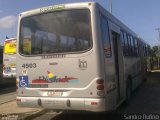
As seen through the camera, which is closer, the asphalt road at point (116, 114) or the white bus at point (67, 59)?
the white bus at point (67, 59)

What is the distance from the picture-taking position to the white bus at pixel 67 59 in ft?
28.8

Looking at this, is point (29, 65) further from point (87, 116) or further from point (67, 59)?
point (87, 116)

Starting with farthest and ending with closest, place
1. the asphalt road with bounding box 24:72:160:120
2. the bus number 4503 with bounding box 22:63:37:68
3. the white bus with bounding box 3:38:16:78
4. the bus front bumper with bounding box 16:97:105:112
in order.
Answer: the white bus with bounding box 3:38:16:78 → the asphalt road with bounding box 24:72:160:120 → the bus number 4503 with bounding box 22:63:37:68 → the bus front bumper with bounding box 16:97:105:112

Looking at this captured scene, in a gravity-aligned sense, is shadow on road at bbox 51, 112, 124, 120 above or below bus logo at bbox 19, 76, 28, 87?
below

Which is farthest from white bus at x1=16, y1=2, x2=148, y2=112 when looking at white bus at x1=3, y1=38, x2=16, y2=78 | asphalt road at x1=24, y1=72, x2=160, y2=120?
white bus at x1=3, y1=38, x2=16, y2=78

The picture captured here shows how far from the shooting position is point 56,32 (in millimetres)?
Answer: 9391

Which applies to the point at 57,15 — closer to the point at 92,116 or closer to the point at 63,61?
the point at 63,61

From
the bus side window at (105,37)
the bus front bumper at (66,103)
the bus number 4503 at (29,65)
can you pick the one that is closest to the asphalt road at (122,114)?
the bus front bumper at (66,103)

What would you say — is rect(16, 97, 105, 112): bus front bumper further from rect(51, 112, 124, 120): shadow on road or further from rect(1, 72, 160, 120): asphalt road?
rect(51, 112, 124, 120): shadow on road

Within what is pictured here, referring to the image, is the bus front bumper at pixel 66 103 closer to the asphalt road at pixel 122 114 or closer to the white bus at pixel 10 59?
the asphalt road at pixel 122 114

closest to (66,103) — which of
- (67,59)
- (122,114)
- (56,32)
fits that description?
(67,59)

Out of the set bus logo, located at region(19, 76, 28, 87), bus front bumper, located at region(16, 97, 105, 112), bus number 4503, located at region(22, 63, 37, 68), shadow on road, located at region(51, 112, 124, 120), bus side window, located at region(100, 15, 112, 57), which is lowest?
shadow on road, located at region(51, 112, 124, 120)

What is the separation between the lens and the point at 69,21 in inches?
364

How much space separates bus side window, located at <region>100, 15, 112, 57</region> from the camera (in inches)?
361
